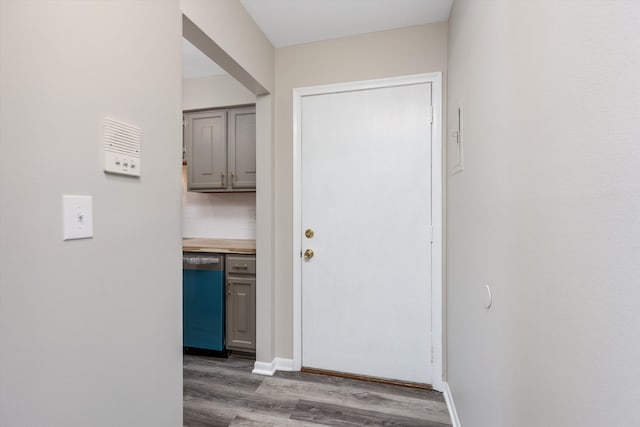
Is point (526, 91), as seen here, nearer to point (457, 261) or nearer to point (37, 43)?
point (457, 261)

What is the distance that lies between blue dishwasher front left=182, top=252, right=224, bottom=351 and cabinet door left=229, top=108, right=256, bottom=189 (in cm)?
71

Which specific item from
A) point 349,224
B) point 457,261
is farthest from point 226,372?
point 457,261

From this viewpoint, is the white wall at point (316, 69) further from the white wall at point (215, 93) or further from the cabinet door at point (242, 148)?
the white wall at point (215, 93)

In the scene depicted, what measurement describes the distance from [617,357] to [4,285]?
1294 millimetres

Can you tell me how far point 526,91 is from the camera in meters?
0.82

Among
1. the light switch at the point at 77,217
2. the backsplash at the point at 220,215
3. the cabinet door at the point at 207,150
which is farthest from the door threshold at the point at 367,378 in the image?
the light switch at the point at 77,217

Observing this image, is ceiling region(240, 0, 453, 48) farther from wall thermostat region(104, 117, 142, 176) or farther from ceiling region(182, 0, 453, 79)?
wall thermostat region(104, 117, 142, 176)

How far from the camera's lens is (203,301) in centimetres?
257

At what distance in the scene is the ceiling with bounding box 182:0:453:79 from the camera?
1875 millimetres

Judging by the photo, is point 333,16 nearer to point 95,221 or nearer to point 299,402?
point 95,221

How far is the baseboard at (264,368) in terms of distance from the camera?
89.8 inches

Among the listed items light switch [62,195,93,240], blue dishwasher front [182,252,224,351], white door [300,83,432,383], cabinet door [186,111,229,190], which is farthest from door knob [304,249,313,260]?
light switch [62,195,93,240]

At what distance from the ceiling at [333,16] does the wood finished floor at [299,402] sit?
8.30 ft

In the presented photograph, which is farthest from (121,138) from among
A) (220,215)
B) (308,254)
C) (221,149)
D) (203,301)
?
(220,215)
